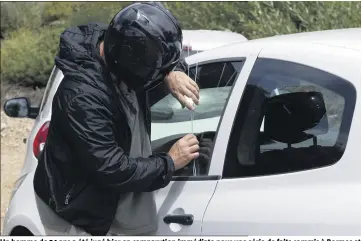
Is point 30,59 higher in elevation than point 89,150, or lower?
lower

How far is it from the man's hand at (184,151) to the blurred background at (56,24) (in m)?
4.53

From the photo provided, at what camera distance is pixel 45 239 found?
318 centimetres

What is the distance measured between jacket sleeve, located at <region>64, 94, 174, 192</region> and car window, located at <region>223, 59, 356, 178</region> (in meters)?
0.37

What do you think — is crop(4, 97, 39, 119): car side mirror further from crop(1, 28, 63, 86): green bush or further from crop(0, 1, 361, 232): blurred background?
crop(1, 28, 63, 86): green bush

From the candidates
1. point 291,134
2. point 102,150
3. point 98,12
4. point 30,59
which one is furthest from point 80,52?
point 30,59

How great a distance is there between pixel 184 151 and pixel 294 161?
0.45 meters

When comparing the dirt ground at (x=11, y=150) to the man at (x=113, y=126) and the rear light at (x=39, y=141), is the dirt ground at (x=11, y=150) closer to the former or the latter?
the rear light at (x=39, y=141)

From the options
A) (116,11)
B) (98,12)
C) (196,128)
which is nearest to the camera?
(196,128)

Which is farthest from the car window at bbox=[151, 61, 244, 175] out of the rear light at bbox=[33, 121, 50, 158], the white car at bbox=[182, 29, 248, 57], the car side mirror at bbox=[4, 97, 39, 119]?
the car side mirror at bbox=[4, 97, 39, 119]

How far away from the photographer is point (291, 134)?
2795 millimetres

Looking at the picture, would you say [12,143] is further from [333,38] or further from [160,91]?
[333,38]

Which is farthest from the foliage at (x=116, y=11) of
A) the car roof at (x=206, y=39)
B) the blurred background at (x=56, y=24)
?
the car roof at (x=206, y=39)

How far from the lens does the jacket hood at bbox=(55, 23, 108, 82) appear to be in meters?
2.75

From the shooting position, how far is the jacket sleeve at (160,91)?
3.14 m
